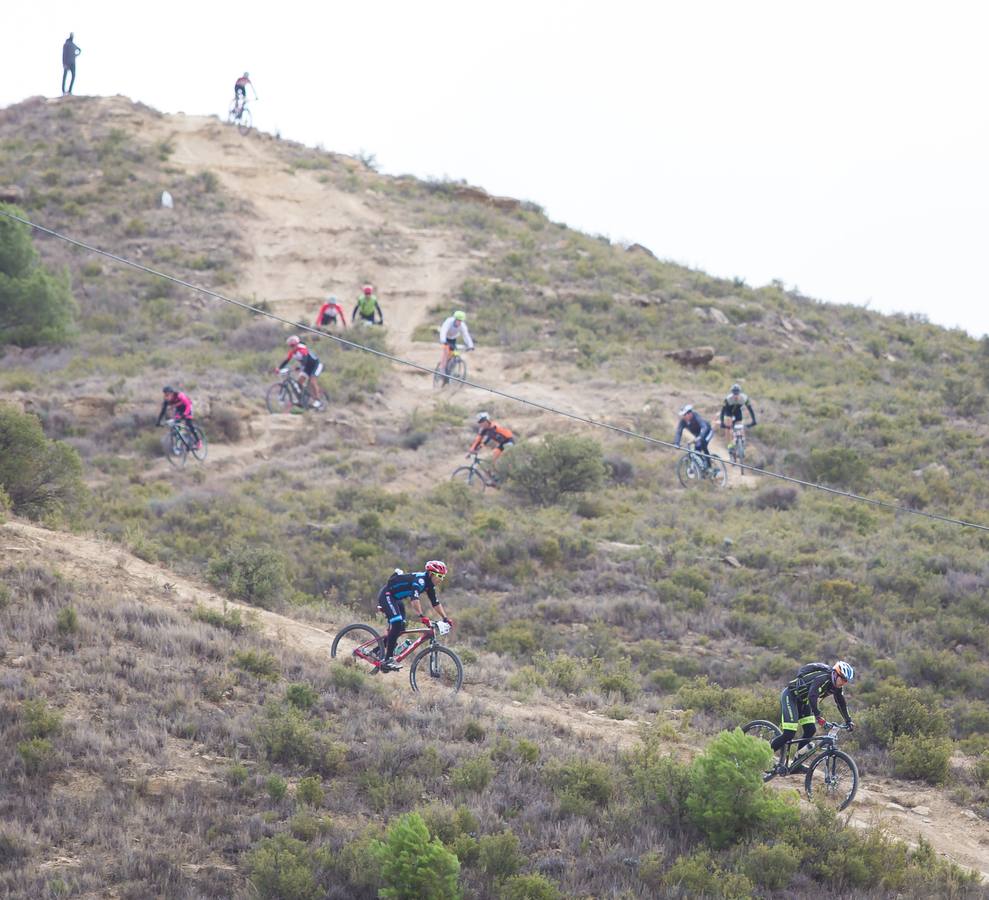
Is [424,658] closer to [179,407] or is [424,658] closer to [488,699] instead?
[488,699]

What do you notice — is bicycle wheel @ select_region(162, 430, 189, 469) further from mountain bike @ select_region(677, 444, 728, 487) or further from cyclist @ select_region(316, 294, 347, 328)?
mountain bike @ select_region(677, 444, 728, 487)

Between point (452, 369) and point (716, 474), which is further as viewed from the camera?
point (452, 369)

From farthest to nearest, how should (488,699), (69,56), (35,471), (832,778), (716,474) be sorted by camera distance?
(69,56), (716,474), (35,471), (488,699), (832,778)

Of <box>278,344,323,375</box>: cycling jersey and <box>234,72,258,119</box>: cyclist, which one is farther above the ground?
<box>234,72,258,119</box>: cyclist

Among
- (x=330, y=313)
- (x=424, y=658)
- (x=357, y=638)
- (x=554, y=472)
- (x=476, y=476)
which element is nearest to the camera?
(x=424, y=658)

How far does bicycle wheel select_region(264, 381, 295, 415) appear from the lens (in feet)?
85.0

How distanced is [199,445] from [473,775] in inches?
568

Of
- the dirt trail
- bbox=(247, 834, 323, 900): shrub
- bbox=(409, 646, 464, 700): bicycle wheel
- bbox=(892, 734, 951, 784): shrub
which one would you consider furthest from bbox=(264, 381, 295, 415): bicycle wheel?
bbox=(247, 834, 323, 900): shrub

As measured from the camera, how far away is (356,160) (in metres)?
48.5

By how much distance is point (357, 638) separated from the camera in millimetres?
13656

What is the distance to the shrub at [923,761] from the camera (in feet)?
40.8

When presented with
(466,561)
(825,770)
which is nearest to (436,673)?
(825,770)

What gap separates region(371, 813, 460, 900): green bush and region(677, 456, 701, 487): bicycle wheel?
15917 millimetres

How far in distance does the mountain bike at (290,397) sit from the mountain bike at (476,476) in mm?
5056
